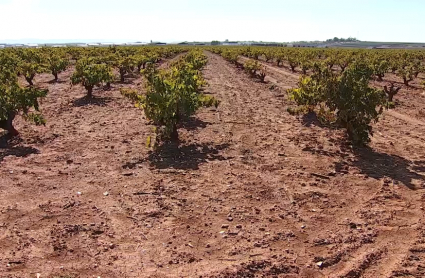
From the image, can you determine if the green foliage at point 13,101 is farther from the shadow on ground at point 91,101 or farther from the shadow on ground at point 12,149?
the shadow on ground at point 91,101

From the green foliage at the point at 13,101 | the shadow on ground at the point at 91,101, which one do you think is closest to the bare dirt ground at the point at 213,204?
the green foliage at the point at 13,101

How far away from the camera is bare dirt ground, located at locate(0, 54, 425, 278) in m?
4.51

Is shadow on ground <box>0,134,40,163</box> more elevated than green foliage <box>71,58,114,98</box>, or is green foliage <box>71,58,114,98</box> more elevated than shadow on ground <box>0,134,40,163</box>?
green foliage <box>71,58,114,98</box>

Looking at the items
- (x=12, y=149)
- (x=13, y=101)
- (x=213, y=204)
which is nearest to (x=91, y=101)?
(x=13, y=101)

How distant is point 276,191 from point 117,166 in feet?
10.3

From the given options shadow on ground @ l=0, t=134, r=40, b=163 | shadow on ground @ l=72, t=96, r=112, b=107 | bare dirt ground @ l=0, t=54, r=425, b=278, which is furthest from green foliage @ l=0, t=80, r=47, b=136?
shadow on ground @ l=72, t=96, r=112, b=107

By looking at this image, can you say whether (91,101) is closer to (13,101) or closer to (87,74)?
(87,74)

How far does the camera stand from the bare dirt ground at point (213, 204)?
4508 mm

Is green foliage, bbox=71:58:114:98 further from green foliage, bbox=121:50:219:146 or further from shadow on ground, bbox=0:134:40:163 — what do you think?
green foliage, bbox=121:50:219:146

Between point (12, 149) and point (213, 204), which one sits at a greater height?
point (12, 149)

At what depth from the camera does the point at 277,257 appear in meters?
4.60

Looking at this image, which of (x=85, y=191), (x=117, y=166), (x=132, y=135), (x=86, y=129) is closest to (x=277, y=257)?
(x=85, y=191)

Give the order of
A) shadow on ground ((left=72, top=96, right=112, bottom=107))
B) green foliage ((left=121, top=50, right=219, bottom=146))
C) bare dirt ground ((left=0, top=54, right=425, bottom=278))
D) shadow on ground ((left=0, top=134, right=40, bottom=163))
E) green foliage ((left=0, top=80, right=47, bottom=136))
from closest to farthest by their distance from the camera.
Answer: bare dirt ground ((left=0, top=54, right=425, bottom=278)) → shadow on ground ((left=0, top=134, right=40, bottom=163)) → green foliage ((left=121, top=50, right=219, bottom=146)) → green foliage ((left=0, top=80, right=47, bottom=136)) → shadow on ground ((left=72, top=96, right=112, bottom=107))

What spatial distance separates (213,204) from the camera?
5.96 meters
